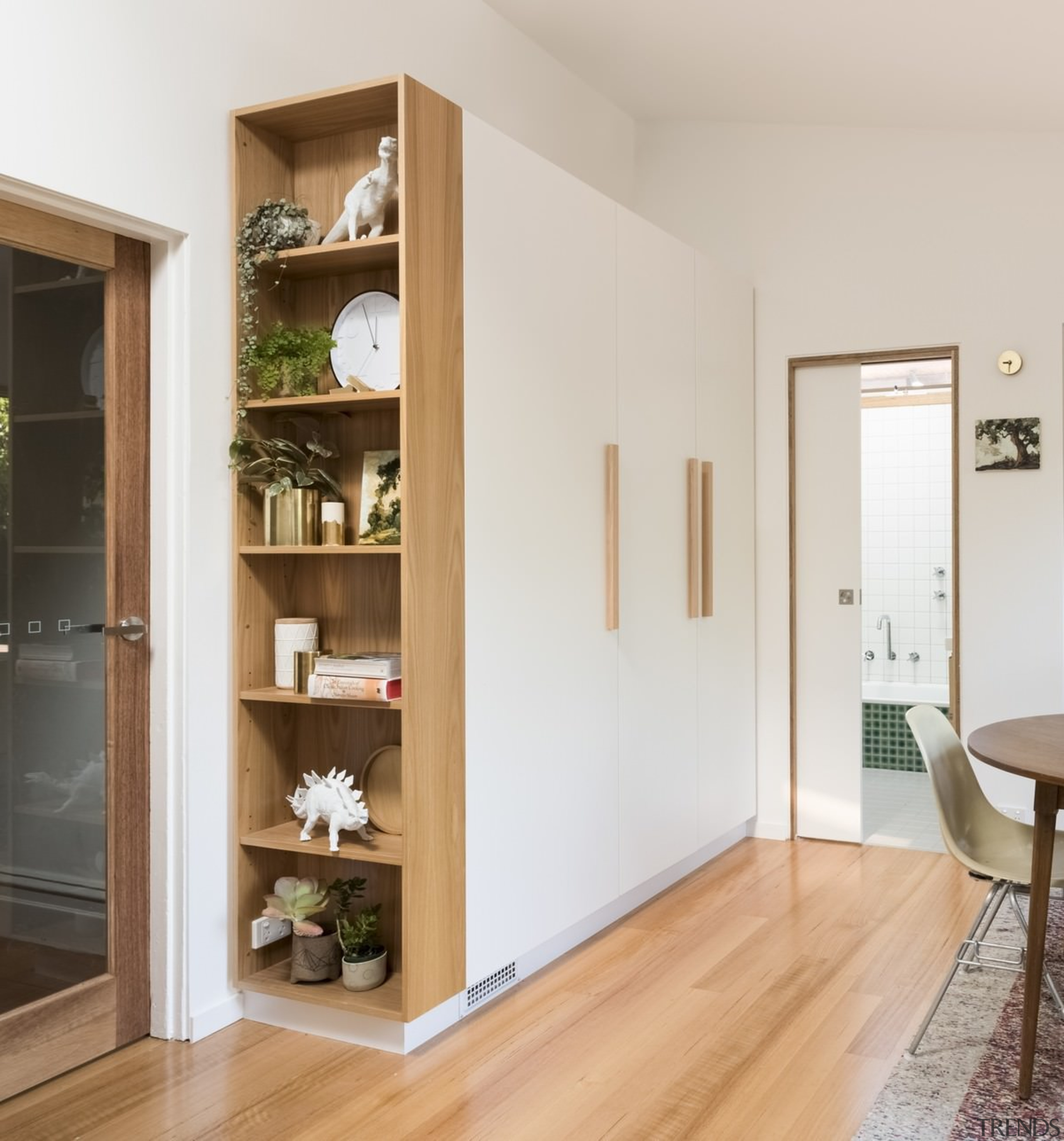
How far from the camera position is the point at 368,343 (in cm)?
302

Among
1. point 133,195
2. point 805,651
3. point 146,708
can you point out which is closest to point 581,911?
point 146,708

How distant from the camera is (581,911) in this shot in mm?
3596

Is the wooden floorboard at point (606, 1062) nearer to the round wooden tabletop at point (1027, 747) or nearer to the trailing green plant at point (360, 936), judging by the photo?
the trailing green plant at point (360, 936)

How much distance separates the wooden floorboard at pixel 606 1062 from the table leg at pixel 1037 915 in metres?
0.32

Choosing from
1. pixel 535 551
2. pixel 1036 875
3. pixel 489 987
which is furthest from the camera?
pixel 535 551

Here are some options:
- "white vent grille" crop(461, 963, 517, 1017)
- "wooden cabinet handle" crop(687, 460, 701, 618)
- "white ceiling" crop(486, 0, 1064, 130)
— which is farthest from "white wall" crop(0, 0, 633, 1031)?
"wooden cabinet handle" crop(687, 460, 701, 618)

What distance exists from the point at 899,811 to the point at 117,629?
3968 mm

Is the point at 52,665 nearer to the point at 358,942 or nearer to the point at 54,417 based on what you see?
the point at 54,417

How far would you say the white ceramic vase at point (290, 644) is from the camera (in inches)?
120

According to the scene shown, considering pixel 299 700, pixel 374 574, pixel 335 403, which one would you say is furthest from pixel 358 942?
pixel 335 403

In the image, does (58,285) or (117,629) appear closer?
(58,285)

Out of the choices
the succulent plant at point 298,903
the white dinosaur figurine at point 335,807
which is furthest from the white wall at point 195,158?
the white dinosaur figurine at point 335,807

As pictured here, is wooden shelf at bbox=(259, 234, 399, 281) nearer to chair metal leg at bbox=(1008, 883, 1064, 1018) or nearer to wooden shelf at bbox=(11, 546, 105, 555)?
wooden shelf at bbox=(11, 546, 105, 555)

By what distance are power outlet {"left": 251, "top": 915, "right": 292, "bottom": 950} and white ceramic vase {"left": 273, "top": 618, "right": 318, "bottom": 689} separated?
62 cm
